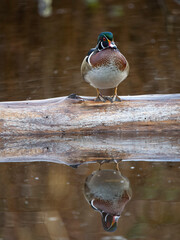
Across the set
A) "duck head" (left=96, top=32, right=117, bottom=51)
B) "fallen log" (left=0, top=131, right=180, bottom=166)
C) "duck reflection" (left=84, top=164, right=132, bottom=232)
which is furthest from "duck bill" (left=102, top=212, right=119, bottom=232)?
"duck head" (left=96, top=32, right=117, bottom=51)

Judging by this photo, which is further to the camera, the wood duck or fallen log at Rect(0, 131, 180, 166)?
the wood duck

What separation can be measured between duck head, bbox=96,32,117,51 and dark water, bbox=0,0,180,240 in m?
0.36

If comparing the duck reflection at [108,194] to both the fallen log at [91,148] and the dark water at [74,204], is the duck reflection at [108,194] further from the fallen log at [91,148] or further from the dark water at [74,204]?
the fallen log at [91,148]

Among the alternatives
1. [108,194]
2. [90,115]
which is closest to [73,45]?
[90,115]

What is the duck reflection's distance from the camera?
4.25 m

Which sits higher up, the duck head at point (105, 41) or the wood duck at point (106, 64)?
the duck head at point (105, 41)

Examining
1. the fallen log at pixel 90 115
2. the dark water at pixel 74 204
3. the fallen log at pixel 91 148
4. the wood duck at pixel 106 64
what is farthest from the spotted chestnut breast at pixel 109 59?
the dark water at pixel 74 204

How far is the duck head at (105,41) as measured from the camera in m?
5.60

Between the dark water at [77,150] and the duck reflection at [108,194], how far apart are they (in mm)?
40

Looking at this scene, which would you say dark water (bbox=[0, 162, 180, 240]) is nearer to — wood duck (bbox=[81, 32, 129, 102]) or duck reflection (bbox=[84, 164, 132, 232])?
duck reflection (bbox=[84, 164, 132, 232])

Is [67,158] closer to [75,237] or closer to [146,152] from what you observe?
[146,152]

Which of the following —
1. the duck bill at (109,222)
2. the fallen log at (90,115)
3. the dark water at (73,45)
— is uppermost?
the duck bill at (109,222)

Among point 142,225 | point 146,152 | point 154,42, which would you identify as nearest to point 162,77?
point 154,42

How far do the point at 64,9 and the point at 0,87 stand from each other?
459 cm
